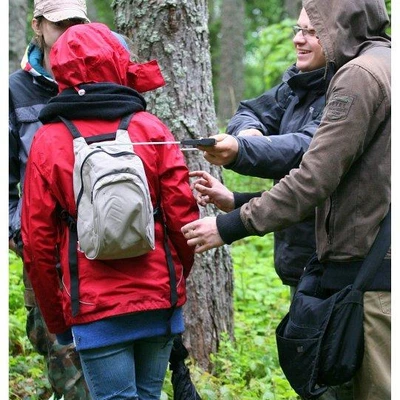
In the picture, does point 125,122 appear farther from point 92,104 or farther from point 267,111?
point 267,111

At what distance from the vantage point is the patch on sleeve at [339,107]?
9.93 ft

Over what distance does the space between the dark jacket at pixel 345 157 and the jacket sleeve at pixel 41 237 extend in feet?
2.57

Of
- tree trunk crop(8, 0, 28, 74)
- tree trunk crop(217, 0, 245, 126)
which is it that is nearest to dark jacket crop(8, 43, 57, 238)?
tree trunk crop(8, 0, 28, 74)

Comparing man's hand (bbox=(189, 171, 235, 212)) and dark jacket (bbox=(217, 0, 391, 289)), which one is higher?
dark jacket (bbox=(217, 0, 391, 289))

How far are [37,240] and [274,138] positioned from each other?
3.96 ft

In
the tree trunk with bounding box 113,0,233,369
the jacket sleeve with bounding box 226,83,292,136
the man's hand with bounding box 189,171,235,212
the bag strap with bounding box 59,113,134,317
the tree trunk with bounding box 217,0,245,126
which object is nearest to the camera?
the bag strap with bounding box 59,113,134,317

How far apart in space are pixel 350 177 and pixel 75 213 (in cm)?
120

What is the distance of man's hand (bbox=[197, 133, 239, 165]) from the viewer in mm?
3482

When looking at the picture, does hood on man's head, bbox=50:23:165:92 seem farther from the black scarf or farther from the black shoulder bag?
the black shoulder bag

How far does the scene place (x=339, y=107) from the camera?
3.05 m

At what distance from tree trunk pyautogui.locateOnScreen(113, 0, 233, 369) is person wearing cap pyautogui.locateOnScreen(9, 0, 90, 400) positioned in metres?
0.70

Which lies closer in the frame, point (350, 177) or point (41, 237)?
point (350, 177)

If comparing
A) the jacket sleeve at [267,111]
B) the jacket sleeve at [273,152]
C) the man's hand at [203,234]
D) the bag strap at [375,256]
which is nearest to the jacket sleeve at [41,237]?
the man's hand at [203,234]

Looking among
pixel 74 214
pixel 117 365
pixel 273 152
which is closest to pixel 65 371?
pixel 117 365
